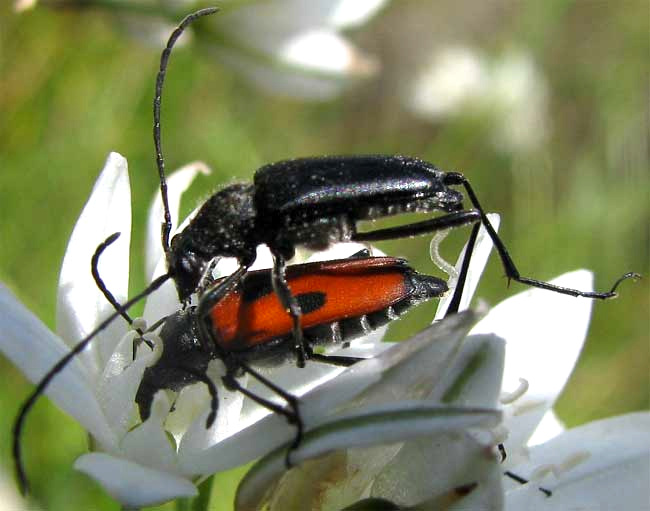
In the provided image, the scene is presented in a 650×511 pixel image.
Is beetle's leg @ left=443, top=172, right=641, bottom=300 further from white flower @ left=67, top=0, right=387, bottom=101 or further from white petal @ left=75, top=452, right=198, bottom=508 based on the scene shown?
white flower @ left=67, top=0, right=387, bottom=101

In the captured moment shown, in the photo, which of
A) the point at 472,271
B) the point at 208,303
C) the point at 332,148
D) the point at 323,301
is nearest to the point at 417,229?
the point at 472,271

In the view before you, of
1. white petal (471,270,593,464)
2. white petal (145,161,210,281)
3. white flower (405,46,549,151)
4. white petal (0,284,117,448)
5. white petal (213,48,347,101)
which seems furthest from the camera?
white flower (405,46,549,151)

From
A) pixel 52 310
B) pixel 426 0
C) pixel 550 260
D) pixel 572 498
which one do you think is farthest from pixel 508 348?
pixel 426 0

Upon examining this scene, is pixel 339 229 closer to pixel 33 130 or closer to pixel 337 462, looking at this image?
pixel 337 462

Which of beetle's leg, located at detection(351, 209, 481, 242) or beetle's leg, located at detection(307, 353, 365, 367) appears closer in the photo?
beetle's leg, located at detection(307, 353, 365, 367)

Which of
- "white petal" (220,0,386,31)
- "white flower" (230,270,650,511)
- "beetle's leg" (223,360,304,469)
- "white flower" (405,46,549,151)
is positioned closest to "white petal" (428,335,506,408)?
"white flower" (230,270,650,511)

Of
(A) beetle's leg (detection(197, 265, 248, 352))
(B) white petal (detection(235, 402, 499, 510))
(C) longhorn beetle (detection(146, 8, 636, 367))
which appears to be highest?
(C) longhorn beetle (detection(146, 8, 636, 367))

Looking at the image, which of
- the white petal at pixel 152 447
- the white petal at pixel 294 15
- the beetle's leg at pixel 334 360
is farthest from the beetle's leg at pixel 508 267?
the white petal at pixel 294 15

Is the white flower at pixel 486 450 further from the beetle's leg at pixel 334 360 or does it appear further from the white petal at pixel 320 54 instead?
the white petal at pixel 320 54
